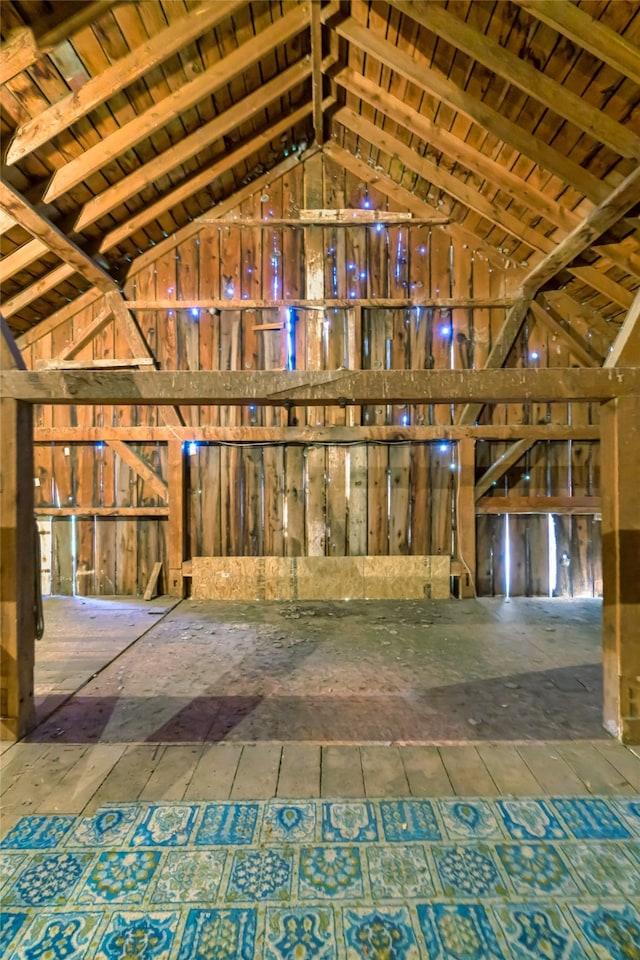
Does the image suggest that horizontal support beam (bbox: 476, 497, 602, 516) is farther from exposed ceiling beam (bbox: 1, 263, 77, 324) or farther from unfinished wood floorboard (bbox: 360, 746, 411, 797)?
exposed ceiling beam (bbox: 1, 263, 77, 324)

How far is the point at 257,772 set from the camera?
1.90m

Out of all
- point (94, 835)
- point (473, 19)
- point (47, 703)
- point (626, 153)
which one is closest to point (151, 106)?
point (473, 19)

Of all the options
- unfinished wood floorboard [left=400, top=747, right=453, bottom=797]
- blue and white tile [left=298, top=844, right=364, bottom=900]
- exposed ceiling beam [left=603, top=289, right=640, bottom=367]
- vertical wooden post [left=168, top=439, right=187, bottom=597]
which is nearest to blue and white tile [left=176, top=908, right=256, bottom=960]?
blue and white tile [left=298, top=844, right=364, bottom=900]

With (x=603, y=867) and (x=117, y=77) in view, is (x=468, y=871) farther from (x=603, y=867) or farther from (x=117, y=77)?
(x=117, y=77)

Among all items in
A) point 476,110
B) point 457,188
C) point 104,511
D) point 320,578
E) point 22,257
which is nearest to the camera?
point 476,110

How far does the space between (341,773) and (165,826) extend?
28.4 inches

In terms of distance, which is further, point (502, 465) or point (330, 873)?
point (502, 465)

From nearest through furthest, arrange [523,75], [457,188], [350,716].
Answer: [350,716], [523,75], [457,188]

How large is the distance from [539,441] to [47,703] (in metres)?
5.13

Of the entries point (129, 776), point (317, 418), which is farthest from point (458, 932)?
point (317, 418)

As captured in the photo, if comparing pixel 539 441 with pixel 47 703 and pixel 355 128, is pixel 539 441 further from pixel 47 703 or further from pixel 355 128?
pixel 47 703

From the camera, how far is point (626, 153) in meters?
2.78

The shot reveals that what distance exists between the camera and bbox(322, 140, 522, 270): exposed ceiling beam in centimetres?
473

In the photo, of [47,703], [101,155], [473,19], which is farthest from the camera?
[101,155]
